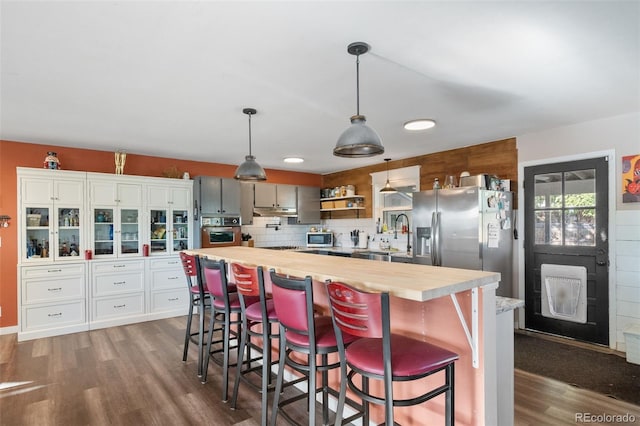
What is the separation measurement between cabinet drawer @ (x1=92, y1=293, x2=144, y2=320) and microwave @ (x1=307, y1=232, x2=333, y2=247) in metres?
3.22

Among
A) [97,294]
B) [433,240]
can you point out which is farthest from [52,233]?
[433,240]

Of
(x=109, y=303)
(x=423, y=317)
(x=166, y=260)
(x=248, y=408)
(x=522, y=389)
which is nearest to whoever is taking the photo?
(x=423, y=317)

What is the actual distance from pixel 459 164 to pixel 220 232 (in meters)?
3.87

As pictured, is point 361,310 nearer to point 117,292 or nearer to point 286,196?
point 117,292

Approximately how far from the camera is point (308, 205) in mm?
7160

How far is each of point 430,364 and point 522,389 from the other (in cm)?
187

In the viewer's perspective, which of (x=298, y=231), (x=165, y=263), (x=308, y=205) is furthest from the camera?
(x=298, y=231)

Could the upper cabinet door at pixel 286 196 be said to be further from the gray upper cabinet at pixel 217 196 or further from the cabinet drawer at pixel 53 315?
the cabinet drawer at pixel 53 315

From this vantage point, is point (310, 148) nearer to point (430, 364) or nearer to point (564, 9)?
point (564, 9)

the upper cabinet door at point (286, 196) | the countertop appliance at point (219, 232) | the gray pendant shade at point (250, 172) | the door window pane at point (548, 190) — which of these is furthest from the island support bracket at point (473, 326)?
the upper cabinet door at point (286, 196)

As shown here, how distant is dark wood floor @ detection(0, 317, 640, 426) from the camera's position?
2.48m

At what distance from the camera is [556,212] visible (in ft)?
13.4

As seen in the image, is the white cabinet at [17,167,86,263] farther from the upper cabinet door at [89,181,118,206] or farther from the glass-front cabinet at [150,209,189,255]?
the glass-front cabinet at [150,209,189,255]

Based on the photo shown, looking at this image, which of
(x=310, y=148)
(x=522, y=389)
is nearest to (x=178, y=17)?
(x=310, y=148)
